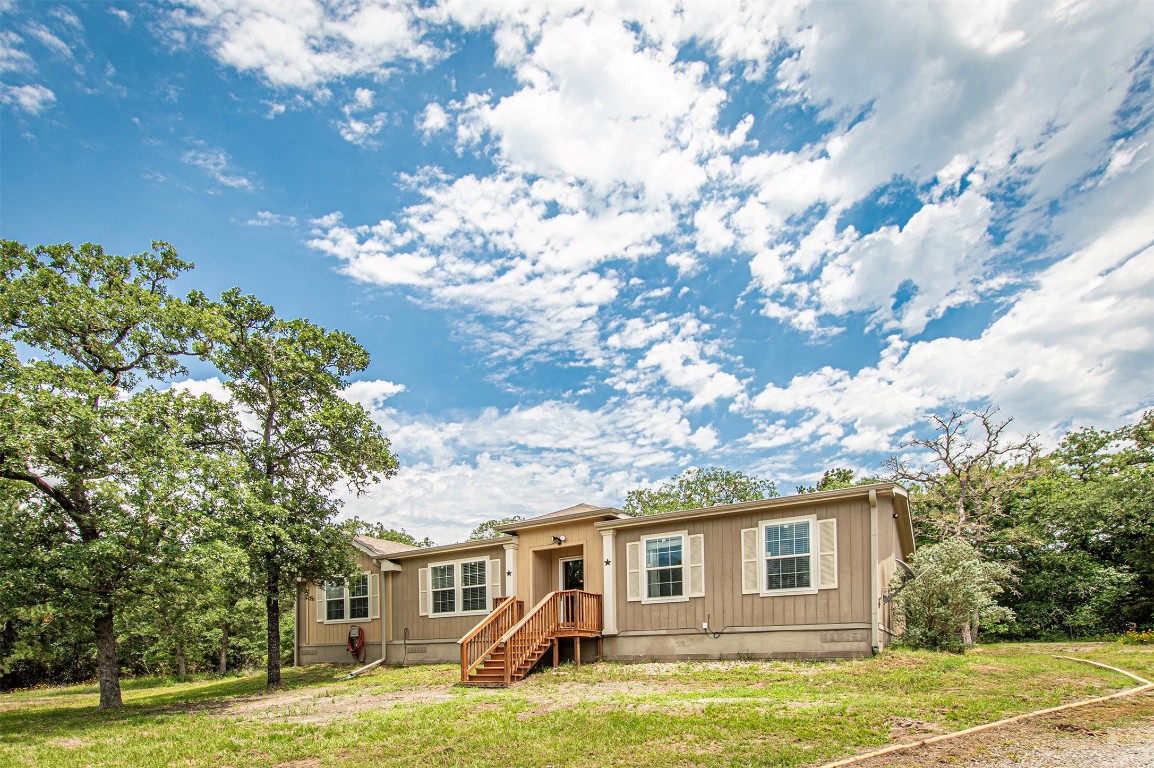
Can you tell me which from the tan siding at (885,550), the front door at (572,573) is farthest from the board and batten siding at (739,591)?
the front door at (572,573)

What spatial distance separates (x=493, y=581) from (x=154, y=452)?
27.2 ft

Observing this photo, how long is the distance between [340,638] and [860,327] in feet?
57.9

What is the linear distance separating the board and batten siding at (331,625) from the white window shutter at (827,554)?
12.2 m

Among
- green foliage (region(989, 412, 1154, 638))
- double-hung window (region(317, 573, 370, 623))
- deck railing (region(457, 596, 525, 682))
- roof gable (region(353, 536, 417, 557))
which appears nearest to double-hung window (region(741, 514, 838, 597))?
deck railing (region(457, 596, 525, 682))

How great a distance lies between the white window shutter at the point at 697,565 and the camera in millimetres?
13977

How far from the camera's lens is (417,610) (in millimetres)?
18719

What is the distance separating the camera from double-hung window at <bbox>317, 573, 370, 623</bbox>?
65.6ft

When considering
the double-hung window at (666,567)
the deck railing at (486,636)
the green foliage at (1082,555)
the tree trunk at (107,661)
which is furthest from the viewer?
the green foliage at (1082,555)

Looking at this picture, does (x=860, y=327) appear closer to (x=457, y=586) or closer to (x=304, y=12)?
(x=457, y=586)

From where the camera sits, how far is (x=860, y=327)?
20281 millimetres

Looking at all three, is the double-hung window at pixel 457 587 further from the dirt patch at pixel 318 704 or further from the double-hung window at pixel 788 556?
the double-hung window at pixel 788 556

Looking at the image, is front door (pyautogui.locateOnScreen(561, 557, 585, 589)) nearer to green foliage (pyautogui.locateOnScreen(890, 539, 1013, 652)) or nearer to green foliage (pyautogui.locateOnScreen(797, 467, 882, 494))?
green foliage (pyautogui.locateOnScreen(890, 539, 1013, 652))

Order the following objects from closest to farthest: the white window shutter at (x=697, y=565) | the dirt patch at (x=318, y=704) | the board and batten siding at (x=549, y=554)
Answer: the dirt patch at (x=318, y=704), the white window shutter at (x=697, y=565), the board and batten siding at (x=549, y=554)

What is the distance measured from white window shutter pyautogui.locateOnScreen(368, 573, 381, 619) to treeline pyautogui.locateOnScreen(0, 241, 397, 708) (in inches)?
102
